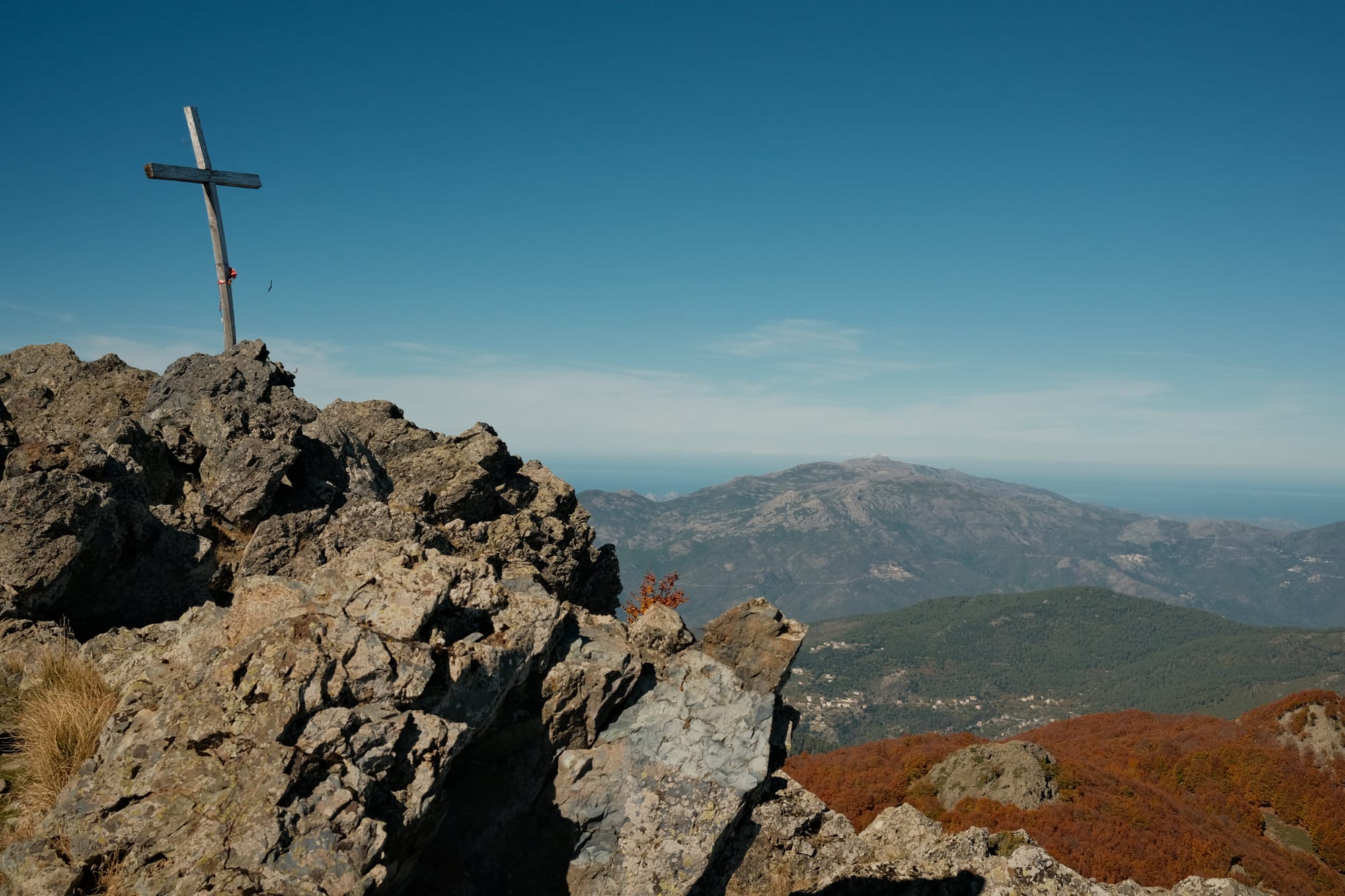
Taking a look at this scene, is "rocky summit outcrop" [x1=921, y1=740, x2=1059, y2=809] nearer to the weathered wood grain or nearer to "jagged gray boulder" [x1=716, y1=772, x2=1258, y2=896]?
"jagged gray boulder" [x1=716, y1=772, x2=1258, y2=896]

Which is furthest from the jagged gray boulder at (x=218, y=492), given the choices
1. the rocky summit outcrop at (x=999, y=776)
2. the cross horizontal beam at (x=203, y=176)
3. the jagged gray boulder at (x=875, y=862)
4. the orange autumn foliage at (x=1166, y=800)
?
the rocky summit outcrop at (x=999, y=776)

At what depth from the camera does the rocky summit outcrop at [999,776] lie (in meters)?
33.6

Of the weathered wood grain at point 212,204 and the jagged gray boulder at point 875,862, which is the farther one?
the weathered wood grain at point 212,204

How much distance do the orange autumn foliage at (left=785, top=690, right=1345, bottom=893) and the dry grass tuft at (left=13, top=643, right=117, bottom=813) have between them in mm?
26278

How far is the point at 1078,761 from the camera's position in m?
38.7

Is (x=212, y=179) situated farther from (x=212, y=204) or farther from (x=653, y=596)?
(x=653, y=596)

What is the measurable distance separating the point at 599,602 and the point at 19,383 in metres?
18.9

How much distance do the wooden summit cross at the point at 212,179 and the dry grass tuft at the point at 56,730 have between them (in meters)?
16.6

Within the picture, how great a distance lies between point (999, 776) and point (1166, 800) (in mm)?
9137

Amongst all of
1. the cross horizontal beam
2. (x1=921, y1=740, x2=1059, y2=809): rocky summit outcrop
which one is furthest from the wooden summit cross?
(x1=921, y1=740, x2=1059, y2=809): rocky summit outcrop

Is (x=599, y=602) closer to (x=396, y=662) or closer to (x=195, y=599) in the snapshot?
(x=195, y=599)

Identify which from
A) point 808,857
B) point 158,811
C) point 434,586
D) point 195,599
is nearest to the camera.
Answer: point 158,811

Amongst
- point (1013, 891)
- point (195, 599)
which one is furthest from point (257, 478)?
point (1013, 891)

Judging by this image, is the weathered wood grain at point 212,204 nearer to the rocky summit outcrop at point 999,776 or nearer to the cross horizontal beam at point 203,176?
the cross horizontal beam at point 203,176
